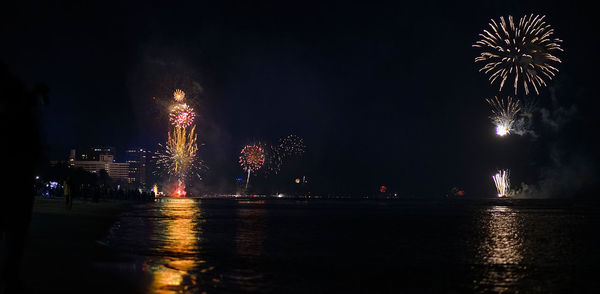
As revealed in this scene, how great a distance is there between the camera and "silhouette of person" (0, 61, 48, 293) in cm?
702

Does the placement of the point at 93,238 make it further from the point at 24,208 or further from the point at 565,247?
the point at 565,247

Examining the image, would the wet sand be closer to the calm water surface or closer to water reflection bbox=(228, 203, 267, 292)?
the calm water surface

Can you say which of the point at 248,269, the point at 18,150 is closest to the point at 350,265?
the point at 248,269

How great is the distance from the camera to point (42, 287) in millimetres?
8914

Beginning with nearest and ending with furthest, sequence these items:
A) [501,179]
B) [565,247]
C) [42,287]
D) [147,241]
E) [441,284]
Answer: [42,287] → [441,284] → [147,241] → [565,247] → [501,179]

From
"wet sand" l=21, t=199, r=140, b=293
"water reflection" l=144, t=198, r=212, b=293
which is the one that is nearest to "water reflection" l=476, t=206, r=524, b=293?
"water reflection" l=144, t=198, r=212, b=293

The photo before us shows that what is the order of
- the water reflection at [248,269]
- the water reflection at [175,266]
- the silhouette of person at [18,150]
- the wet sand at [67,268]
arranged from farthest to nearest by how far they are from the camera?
the water reflection at [248,269] → the water reflection at [175,266] → the wet sand at [67,268] → the silhouette of person at [18,150]

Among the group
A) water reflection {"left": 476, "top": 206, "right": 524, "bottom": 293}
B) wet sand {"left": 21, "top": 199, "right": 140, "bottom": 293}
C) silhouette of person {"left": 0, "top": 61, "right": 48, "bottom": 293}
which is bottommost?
water reflection {"left": 476, "top": 206, "right": 524, "bottom": 293}

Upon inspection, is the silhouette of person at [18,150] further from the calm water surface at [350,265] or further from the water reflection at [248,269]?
the water reflection at [248,269]

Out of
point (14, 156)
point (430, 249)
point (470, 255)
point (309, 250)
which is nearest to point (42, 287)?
point (14, 156)

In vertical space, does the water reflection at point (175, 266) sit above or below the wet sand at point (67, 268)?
below

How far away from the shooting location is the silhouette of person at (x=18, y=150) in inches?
276

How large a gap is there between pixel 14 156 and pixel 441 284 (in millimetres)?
9017

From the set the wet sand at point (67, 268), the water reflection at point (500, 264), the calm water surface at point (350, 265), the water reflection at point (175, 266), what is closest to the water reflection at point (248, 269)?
the calm water surface at point (350, 265)
